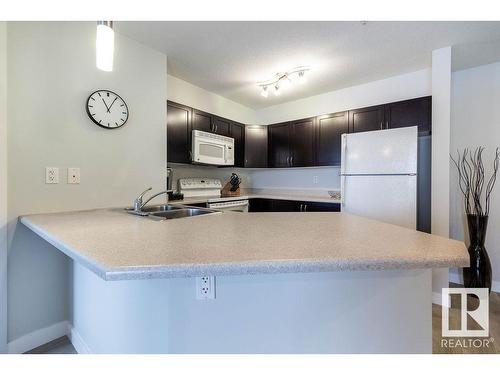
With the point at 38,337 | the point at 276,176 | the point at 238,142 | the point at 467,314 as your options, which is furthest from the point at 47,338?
the point at 467,314

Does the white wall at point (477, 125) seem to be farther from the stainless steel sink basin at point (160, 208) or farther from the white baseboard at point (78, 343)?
the white baseboard at point (78, 343)

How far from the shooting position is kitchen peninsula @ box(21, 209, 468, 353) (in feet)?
2.31

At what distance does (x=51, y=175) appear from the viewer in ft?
5.59

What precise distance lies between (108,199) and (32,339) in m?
1.06

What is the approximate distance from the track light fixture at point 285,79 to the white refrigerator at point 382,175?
91 centimetres

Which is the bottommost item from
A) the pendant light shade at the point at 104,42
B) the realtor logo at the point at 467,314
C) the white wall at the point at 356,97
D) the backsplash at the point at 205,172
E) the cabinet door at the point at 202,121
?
the realtor logo at the point at 467,314

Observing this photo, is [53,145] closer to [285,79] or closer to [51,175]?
[51,175]

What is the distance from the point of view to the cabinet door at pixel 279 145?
362cm

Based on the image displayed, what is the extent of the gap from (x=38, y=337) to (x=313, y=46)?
3211 millimetres

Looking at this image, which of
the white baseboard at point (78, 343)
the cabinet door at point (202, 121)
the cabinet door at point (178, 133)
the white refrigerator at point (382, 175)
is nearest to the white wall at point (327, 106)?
the white refrigerator at point (382, 175)

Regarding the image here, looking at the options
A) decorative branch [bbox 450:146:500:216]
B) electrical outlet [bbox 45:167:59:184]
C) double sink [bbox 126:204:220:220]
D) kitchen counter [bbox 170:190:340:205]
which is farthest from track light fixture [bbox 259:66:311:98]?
electrical outlet [bbox 45:167:59:184]

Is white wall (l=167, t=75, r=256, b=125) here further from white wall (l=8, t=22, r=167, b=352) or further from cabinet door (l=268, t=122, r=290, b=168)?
white wall (l=8, t=22, r=167, b=352)

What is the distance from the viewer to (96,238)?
37.4 inches

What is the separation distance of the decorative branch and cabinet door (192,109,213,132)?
2.94 meters
